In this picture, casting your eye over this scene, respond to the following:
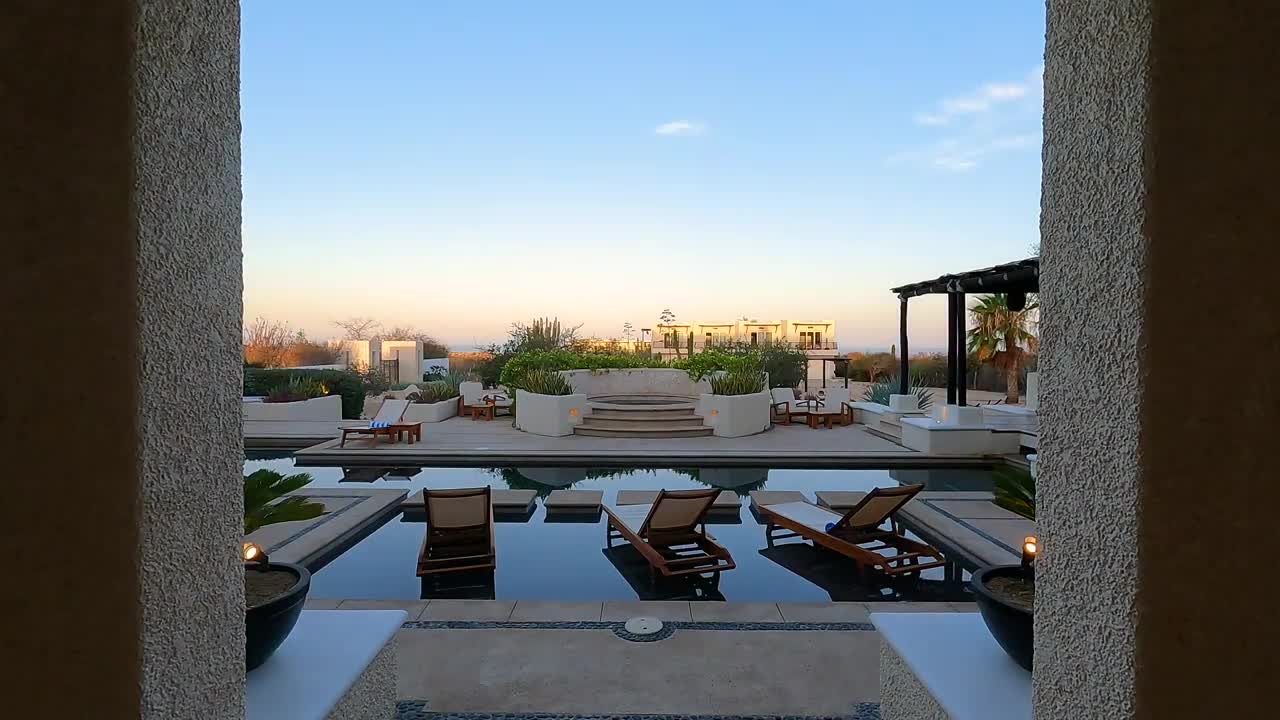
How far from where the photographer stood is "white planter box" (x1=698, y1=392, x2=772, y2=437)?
12789 millimetres

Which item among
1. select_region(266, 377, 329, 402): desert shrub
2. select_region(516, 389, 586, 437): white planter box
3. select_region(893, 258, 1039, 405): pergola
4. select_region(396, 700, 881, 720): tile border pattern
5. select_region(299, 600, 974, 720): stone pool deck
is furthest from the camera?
select_region(266, 377, 329, 402): desert shrub

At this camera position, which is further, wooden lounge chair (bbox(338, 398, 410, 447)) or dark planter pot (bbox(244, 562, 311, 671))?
wooden lounge chair (bbox(338, 398, 410, 447))

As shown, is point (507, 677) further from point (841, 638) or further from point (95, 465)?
point (95, 465)

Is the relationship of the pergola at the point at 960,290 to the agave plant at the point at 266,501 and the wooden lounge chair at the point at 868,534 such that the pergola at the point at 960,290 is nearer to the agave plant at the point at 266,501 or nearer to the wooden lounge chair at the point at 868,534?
the wooden lounge chair at the point at 868,534

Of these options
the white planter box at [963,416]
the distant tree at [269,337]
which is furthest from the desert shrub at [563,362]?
the distant tree at [269,337]

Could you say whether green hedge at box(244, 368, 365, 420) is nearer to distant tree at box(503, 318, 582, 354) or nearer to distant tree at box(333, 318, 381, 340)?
distant tree at box(503, 318, 582, 354)

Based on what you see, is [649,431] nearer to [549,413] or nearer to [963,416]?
[549,413]

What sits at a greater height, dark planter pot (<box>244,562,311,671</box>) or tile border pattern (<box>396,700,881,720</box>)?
dark planter pot (<box>244,562,311,671</box>)

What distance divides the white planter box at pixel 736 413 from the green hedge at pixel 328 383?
29.7 feet

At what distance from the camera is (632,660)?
11.8ft

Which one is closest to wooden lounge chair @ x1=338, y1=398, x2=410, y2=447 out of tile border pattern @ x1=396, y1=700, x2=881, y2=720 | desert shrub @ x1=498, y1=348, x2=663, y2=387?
desert shrub @ x1=498, y1=348, x2=663, y2=387

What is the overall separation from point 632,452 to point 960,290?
6.07 meters

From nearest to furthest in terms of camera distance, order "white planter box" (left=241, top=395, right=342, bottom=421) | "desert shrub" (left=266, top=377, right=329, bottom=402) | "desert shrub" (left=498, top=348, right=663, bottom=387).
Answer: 1. "white planter box" (left=241, top=395, right=342, bottom=421)
2. "desert shrub" (left=266, top=377, right=329, bottom=402)
3. "desert shrub" (left=498, top=348, right=663, bottom=387)

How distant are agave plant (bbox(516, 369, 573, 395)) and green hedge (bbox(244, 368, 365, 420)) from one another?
16.8 feet
